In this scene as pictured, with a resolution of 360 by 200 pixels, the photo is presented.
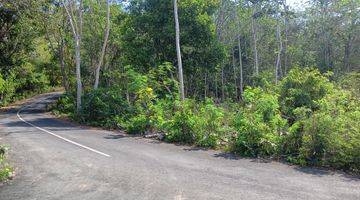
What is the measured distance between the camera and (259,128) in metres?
12.1

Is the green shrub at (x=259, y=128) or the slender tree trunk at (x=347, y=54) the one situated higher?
the slender tree trunk at (x=347, y=54)

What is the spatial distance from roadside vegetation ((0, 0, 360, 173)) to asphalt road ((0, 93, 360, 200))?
3.99ft

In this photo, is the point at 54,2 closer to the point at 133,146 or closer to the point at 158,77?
the point at 158,77

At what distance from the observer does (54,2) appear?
36000 mm

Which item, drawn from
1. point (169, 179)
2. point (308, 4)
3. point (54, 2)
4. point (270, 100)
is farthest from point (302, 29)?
point (169, 179)

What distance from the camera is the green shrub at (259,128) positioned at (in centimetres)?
1199

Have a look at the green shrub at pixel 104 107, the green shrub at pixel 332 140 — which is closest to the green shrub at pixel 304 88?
the green shrub at pixel 332 140

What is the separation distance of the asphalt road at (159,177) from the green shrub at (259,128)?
2.23 ft

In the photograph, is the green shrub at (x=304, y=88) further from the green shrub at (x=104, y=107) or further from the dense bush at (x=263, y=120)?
the green shrub at (x=104, y=107)

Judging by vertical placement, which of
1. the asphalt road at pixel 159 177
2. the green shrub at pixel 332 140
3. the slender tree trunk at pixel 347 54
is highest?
the slender tree trunk at pixel 347 54

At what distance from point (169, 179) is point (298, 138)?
428 cm

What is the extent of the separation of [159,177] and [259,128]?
4.03 metres

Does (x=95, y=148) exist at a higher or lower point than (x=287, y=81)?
lower

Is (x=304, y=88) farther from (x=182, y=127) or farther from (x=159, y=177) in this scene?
(x=159, y=177)
